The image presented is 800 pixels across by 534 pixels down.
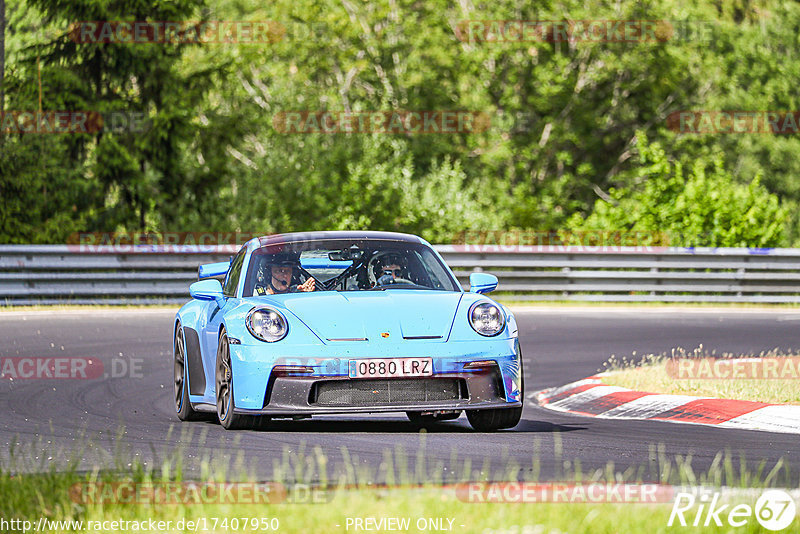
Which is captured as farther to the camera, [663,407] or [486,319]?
[663,407]

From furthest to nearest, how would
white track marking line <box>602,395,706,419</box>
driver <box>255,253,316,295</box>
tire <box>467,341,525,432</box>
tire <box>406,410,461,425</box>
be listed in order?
white track marking line <box>602,395,706,419</box> → tire <box>406,410,461,425</box> → driver <box>255,253,316,295</box> → tire <box>467,341,525,432</box>

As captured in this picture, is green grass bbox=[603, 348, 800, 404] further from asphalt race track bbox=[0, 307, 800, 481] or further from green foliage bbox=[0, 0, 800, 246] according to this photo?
green foliage bbox=[0, 0, 800, 246]

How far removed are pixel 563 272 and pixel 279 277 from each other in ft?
48.5

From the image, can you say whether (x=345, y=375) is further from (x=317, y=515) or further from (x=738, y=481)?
(x=317, y=515)

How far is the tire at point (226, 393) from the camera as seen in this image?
864cm

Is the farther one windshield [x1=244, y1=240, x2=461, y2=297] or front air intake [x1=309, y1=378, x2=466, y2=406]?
windshield [x1=244, y1=240, x2=461, y2=297]

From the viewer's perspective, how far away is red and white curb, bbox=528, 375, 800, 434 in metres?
9.46

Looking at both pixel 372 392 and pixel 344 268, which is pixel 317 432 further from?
pixel 344 268

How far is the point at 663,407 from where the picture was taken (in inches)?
414

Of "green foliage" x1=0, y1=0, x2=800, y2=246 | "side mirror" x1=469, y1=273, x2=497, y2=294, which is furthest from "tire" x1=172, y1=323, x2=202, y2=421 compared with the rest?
"green foliage" x1=0, y1=0, x2=800, y2=246

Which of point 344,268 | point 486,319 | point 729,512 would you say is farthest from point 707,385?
point 729,512

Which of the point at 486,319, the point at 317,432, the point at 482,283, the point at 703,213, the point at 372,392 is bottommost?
the point at 703,213

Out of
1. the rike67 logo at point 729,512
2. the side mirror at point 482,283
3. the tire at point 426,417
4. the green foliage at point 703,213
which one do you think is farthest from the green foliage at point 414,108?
the rike67 logo at point 729,512

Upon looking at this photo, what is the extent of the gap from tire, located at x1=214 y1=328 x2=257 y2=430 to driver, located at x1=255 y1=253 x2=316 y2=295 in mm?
513
